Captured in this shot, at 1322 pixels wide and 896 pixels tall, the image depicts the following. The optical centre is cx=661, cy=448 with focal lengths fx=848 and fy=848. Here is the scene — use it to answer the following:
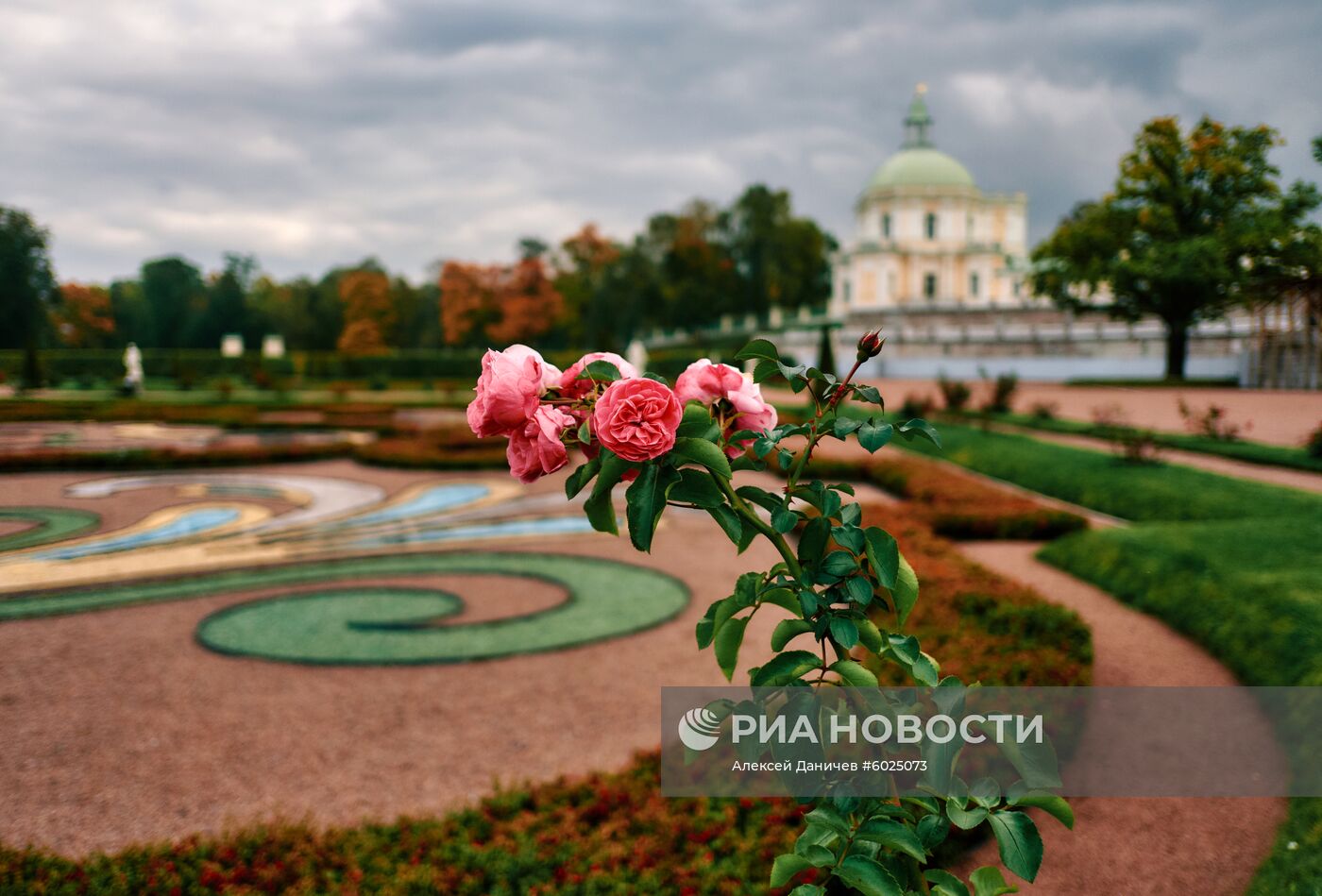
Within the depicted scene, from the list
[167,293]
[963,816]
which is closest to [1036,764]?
[963,816]

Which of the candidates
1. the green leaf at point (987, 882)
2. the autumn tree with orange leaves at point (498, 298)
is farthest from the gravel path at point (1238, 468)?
the autumn tree with orange leaves at point (498, 298)

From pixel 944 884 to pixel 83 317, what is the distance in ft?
27.5

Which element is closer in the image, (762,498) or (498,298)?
(762,498)

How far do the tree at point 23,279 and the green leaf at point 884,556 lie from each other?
5870 mm

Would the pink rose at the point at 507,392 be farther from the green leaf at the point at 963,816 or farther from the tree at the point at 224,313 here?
the tree at the point at 224,313

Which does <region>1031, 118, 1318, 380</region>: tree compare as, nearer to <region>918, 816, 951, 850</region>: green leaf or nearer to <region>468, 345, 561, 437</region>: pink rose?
<region>918, 816, 951, 850</region>: green leaf

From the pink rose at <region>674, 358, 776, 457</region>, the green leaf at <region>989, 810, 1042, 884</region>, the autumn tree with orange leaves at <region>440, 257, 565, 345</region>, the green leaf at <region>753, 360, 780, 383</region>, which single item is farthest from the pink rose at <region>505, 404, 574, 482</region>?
the autumn tree with orange leaves at <region>440, 257, 565, 345</region>

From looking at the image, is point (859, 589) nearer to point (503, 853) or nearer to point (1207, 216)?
point (503, 853)

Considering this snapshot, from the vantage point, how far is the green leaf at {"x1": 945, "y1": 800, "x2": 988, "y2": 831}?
1319 millimetres

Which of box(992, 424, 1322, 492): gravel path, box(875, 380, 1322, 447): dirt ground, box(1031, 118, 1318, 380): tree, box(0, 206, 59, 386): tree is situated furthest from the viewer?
box(875, 380, 1322, 447): dirt ground

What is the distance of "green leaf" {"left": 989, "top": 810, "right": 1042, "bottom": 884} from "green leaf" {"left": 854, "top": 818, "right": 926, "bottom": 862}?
126 mm

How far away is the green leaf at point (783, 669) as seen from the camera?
1.46m

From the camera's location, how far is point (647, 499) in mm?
1326

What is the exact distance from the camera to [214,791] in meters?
3.80
